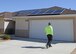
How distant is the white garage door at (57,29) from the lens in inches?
811

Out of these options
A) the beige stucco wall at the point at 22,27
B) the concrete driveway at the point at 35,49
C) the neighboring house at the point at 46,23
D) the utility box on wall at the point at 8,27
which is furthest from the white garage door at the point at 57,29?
the utility box on wall at the point at 8,27

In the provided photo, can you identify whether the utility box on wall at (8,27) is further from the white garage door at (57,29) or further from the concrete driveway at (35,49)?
the concrete driveway at (35,49)

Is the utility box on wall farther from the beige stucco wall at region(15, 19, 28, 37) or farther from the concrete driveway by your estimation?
the concrete driveway

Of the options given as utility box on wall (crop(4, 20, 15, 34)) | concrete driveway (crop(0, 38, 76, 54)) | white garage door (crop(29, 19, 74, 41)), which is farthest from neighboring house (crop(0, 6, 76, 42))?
utility box on wall (crop(4, 20, 15, 34))

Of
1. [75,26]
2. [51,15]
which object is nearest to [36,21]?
[51,15]

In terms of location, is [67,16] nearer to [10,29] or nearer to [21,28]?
[21,28]

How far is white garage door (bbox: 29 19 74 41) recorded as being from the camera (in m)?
20.6

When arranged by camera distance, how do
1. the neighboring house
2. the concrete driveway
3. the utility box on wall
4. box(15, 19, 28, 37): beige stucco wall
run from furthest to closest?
the utility box on wall
box(15, 19, 28, 37): beige stucco wall
the neighboring house
the concrete driveway

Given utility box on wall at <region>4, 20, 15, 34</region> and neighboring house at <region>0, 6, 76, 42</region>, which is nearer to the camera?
neighboring house at <region>0, 6, 76, 42</region>

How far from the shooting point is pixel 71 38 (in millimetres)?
20453

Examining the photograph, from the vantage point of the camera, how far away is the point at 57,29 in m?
21.6

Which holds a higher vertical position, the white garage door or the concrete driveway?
the white garage door

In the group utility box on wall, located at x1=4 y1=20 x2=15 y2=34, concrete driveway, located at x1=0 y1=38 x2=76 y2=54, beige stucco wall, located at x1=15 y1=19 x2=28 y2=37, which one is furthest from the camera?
utility box on wall, located at x1=4 y1=20 x2=15 y2=34

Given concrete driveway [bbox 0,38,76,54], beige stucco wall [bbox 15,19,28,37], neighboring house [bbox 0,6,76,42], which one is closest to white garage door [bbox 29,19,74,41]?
neighboring house [bbox 0,6,76,42]
